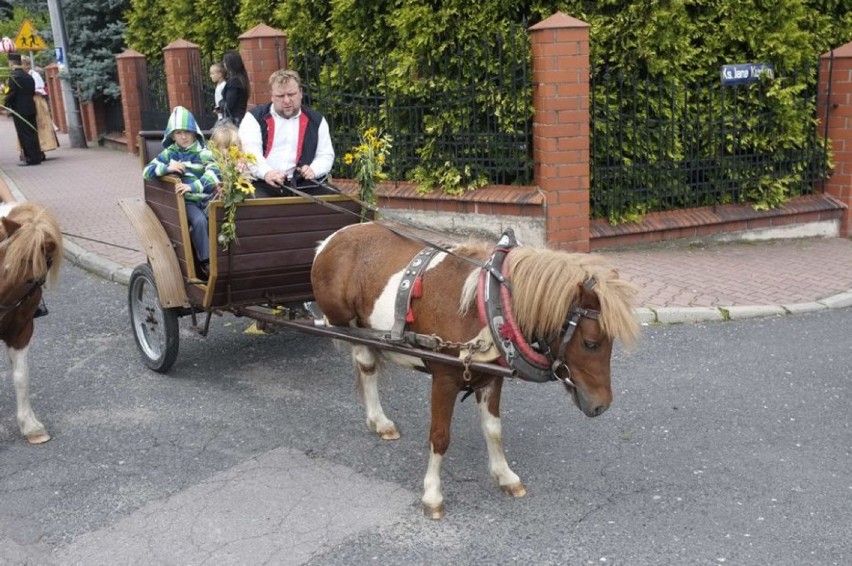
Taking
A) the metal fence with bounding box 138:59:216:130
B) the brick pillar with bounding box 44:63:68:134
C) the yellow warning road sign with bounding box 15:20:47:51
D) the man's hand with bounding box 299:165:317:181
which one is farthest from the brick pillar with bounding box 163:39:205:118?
the brick pillar with bounding box 44:63:68:134

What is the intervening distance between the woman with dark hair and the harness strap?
6.02 metres

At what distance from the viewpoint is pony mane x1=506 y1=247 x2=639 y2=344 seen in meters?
3.56

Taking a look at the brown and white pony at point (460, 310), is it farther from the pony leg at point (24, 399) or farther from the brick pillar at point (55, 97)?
the brick pillar at point (55, 97)

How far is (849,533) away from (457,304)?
6.77ft

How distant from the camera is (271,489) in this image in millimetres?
4398

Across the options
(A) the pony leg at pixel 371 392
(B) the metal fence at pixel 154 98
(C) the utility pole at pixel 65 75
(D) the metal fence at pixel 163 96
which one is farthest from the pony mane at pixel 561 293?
(C) the utility pole at pixel 65 75

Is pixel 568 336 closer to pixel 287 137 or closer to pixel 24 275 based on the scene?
pixel 287 137

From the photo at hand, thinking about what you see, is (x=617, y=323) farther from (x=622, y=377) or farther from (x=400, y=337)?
(x=622, y=377)

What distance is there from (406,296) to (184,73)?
39.0ft

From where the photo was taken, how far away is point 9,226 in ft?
15.2

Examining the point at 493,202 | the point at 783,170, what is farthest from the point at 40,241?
the point at 783,170

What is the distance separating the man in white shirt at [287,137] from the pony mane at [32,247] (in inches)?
53.8

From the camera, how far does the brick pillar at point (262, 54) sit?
36.0ft

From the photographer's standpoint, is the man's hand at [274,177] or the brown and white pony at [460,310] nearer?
the brown and white pony at [460,310]
